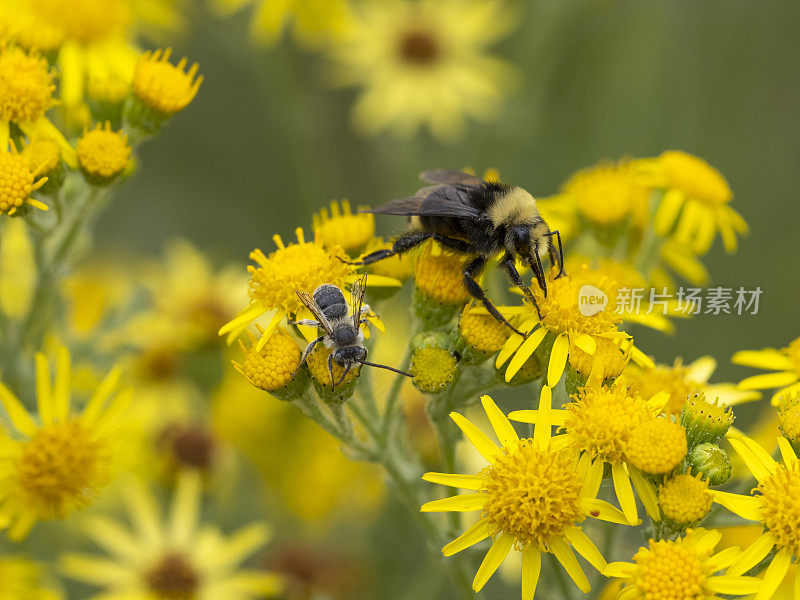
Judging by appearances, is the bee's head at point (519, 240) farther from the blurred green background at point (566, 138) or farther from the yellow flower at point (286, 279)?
the blurred green background at point (566, 138)

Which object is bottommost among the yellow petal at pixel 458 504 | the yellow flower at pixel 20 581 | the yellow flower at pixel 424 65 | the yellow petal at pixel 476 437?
the yellow flower at pixel 20 581

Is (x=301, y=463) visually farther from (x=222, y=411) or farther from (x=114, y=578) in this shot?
(x=114, y=578)

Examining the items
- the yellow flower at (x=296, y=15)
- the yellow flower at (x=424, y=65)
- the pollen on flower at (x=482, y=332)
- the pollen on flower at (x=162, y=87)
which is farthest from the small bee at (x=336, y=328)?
the yellow flower at (x=424, y=65)

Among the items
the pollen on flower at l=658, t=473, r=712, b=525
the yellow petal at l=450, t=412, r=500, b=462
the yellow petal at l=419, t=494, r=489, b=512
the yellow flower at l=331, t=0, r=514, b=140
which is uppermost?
the yellow flower at l=331, t=0, r=514, b=140

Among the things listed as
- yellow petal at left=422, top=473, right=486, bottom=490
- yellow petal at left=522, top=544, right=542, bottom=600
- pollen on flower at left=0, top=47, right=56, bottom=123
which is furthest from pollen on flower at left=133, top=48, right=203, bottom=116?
yellow petal at left=522, top=544, right=542, bottom=600

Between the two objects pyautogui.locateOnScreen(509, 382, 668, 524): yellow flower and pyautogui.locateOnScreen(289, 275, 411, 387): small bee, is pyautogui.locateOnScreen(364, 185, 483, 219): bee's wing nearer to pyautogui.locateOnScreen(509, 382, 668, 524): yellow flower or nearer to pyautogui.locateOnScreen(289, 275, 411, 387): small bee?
pyautogui.locateOnScreen(289, 275, 411, 387): small bee

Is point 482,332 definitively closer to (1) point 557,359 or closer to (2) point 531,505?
(1) point 557,359

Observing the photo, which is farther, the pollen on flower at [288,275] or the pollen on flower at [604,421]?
the pollen on flower at [288,275]
